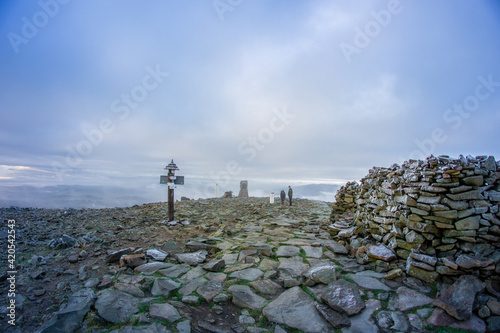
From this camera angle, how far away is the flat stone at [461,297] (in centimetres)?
349

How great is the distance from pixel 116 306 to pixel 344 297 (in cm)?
389

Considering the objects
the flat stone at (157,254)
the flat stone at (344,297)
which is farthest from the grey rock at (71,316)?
the flat stone at (344,297)

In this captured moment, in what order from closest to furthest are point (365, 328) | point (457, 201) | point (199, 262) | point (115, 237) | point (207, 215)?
1. point (365, 328)
2. point (457, 201)
3. point (199, 262)
4. point (115, 237)
5. point (207, 215)

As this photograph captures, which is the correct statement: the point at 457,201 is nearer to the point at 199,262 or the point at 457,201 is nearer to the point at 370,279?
the point at 370,279

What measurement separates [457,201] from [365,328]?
3.36m

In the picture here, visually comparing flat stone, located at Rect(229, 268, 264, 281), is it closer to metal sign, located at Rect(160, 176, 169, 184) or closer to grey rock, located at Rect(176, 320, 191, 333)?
grey rock, located at Rect(176, 320, 191, 333)

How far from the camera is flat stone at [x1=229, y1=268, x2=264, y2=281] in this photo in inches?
205

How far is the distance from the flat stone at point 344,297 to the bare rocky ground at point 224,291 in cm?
→ 2

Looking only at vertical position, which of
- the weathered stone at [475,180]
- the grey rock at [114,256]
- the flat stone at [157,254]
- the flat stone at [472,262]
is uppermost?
the weathered stone at [475,180]

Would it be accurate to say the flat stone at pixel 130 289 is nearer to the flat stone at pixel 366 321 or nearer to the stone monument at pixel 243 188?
the flat stone at pixel 366 321

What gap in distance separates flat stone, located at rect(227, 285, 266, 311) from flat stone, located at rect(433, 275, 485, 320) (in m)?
2.90

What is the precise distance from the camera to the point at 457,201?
483 cm

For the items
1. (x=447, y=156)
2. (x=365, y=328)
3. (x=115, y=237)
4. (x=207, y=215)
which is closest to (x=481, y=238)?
(x=447, y=156)

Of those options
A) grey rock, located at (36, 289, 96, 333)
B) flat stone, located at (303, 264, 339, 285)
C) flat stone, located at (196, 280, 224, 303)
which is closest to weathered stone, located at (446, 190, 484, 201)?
flat stone, located at (303, 264, 339, 285)
